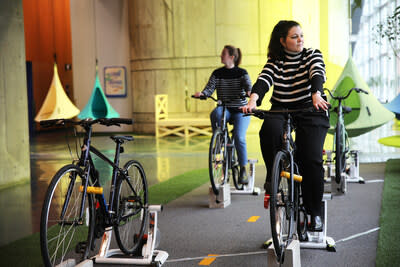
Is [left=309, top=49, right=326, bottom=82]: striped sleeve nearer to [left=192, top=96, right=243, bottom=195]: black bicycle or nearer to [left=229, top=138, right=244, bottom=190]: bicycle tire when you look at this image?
[left=192, top=96, right=243, bottom=195]: black bicycle

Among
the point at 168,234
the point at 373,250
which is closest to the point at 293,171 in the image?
the point at 373,250

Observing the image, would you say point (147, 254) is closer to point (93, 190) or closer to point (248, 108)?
point (93, 190)

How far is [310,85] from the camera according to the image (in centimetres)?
324

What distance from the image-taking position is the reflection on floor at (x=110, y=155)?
4.86 metres

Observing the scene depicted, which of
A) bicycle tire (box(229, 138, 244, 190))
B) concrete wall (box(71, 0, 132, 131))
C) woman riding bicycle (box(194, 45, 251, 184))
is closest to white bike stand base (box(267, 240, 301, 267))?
bicycle tire (box(229, 138, 244, 190))

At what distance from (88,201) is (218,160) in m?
2.29

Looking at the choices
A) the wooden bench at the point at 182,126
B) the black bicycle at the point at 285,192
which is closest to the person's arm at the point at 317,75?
the black bicycle at the point at 285,192

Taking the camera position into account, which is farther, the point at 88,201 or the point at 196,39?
the point at 196,39

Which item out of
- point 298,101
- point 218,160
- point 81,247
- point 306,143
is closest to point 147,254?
point 81,247

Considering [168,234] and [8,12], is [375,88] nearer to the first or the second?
[8,12]

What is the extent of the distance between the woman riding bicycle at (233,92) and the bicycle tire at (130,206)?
1.98 m

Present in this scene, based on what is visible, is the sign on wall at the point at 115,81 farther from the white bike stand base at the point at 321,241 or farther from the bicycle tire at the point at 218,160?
the white bike stand base at the point at 321,241

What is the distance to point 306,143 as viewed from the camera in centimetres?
316

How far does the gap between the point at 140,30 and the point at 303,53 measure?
11.5m
